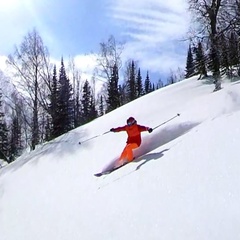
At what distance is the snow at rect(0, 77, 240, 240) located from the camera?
604cm

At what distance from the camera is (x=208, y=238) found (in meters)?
5.21

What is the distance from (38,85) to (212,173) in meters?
30.4

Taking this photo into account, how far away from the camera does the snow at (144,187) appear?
19.8ft

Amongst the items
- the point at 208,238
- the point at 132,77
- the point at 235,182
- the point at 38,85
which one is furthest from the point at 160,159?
the point at 132,77

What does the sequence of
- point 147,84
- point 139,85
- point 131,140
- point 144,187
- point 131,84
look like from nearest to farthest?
point 144,187 < point 131,140 < point 131,84 < point 139,85 < point 147,84

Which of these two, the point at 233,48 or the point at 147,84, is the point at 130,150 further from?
the point at 147,84

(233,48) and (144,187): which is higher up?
(233,48)

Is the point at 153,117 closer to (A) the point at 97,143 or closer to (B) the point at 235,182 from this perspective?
(A) the point at 97,143

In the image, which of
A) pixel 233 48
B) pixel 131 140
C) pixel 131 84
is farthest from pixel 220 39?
pixel 131 84

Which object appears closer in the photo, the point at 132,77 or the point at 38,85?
the point at 38,85

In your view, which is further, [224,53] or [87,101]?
[87,101]

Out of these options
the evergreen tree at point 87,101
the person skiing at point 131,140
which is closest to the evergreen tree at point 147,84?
the evergreen tree at point 87,101

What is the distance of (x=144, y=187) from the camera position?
7848 mm

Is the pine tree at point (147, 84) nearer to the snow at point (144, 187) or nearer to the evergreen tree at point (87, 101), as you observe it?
the evergreen tree at point (87, 101)
